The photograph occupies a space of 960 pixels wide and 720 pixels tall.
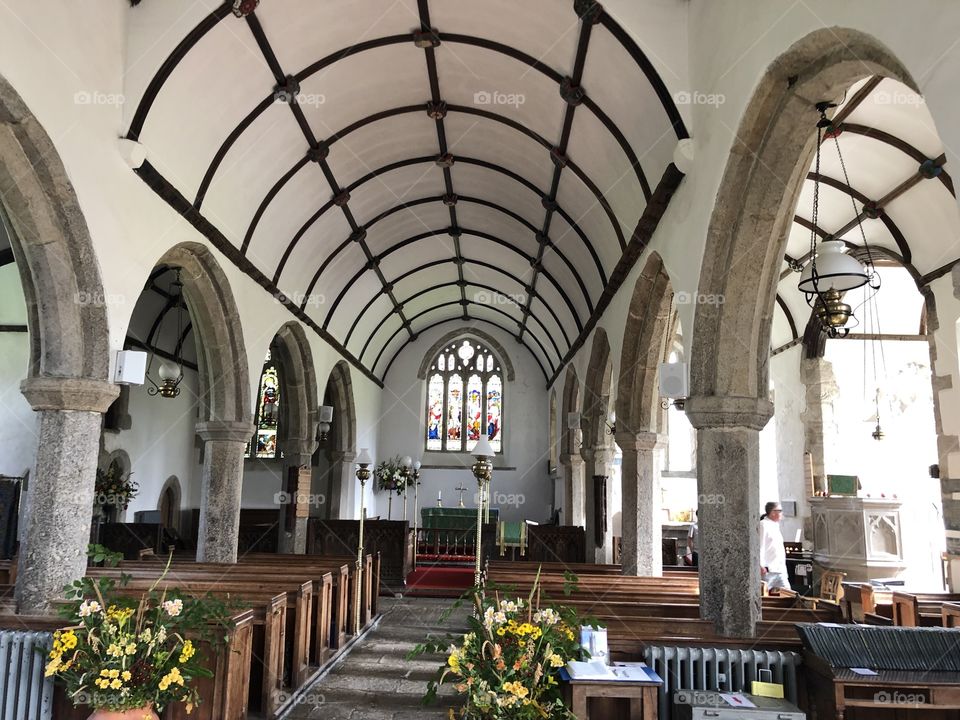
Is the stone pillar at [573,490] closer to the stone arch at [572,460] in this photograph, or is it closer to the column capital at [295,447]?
the stone arch at [572,460]

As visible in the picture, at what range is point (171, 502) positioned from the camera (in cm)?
1374

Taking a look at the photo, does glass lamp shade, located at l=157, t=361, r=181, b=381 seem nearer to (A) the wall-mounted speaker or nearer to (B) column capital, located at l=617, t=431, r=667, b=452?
(B) column capital, located at l=617, t=431, r=667, b=452

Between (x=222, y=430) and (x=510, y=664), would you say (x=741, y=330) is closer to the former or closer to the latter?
(x=510, y=664)

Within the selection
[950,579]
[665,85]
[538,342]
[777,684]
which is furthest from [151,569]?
[538,342]

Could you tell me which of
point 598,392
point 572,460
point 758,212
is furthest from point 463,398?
point 758,212

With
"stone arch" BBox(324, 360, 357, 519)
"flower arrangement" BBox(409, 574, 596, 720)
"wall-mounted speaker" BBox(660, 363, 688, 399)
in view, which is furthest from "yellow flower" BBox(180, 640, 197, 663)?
"stone arch" BBox(324, 360, 357, 519)

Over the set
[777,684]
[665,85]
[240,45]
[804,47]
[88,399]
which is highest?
[240,45]

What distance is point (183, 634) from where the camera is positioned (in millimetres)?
4242

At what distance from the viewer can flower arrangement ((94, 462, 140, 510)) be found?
424 inches

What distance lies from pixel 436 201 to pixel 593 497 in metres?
4.99

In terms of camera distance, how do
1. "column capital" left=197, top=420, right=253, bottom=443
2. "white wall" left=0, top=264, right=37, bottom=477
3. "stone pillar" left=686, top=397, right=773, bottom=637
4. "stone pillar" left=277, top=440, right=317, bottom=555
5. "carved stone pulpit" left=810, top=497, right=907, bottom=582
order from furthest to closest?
"stone pillar" left=277, top=440, right=317, bottom=555 < "white wall" left=0, top=264, right=37, bottom=477 < "carved stone pulpit" left=810, top=497, right=907, bottom=582 < "column capital" left=197, top=420, right=253, bottom=443 < "stone pillar" left=686, top=397, right=773, bottom=637

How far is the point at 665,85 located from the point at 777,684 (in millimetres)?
4193

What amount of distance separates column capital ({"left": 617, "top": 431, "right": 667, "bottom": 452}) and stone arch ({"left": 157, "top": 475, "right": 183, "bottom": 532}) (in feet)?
28.8

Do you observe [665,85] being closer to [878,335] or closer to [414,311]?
[878,335]
